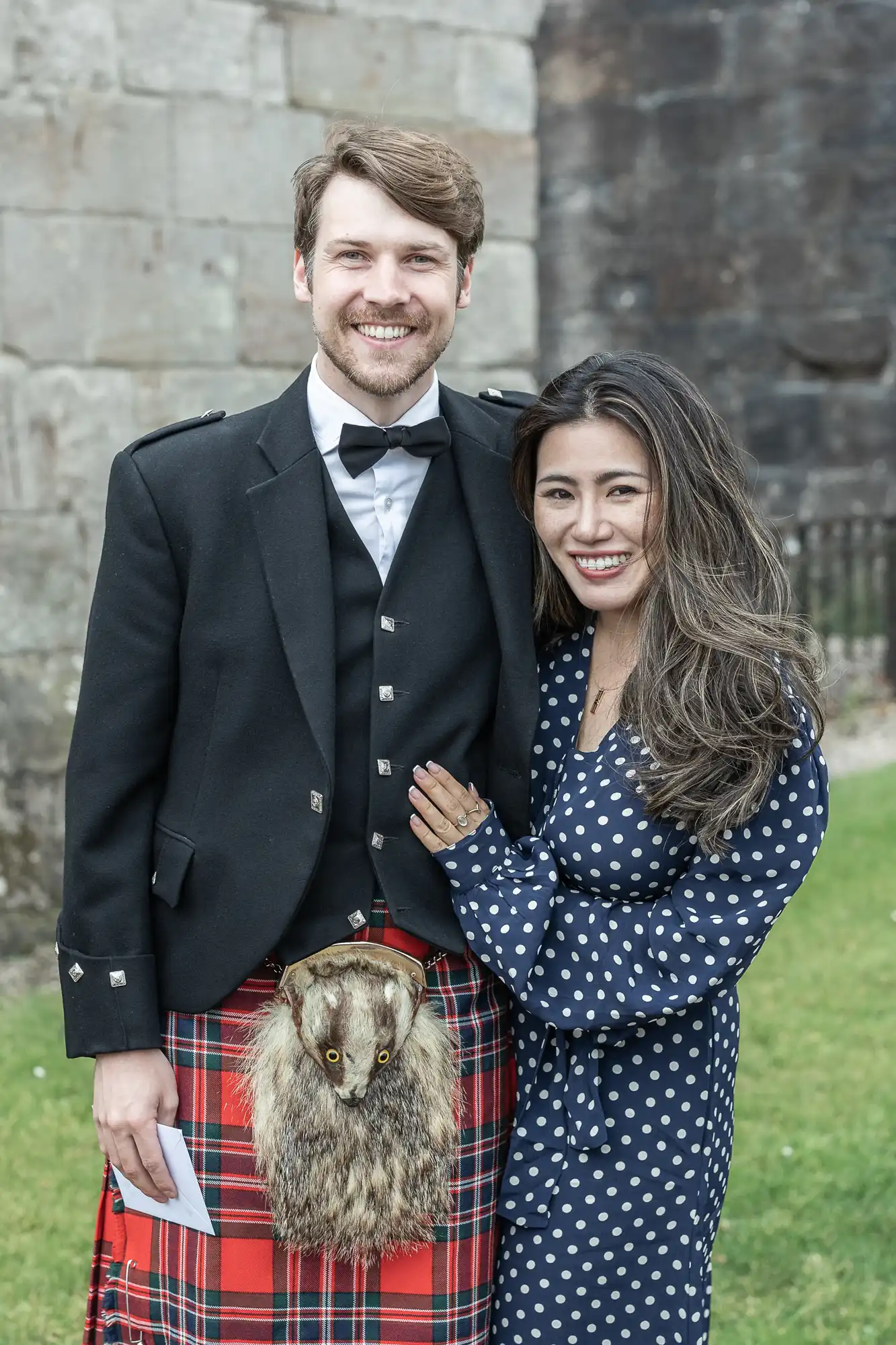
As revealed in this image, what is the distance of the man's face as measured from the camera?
2.46 meters

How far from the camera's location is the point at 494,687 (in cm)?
265

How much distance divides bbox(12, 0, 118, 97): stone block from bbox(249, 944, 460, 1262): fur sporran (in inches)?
143

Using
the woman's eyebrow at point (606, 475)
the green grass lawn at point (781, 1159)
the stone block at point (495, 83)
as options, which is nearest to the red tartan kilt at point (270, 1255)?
the woman's eyebrow at point (606, 475)

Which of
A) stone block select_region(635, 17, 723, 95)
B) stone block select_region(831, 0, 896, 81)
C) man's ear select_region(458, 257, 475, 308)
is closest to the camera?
man's ear select_region(458, 257, 475, 308)

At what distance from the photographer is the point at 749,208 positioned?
10.3m

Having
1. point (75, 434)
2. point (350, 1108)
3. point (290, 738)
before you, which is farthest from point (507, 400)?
point (75, 434)

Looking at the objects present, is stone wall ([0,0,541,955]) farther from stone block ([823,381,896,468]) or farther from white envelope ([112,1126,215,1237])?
stone block ([823,381,896,468])

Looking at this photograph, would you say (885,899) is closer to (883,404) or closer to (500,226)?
(500,226)

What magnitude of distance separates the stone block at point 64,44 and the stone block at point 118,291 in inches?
16.6

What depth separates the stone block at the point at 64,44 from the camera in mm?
5098

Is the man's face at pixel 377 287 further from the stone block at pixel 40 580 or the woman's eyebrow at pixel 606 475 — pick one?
the stone block at pixel 40 580

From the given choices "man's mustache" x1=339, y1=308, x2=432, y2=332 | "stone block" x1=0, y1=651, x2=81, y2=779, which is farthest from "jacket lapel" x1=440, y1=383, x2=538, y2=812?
"stone block" x1=0, y1=651, x2=81, y2=779

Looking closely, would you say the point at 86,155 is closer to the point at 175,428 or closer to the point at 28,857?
the point at 28,857

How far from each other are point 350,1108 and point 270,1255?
27 centimetres
